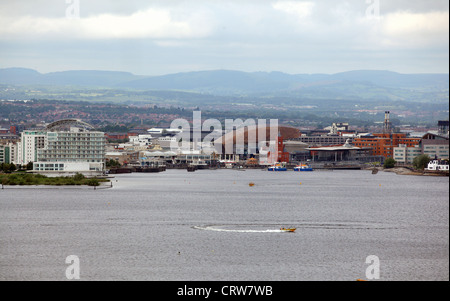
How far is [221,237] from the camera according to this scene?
814 inches

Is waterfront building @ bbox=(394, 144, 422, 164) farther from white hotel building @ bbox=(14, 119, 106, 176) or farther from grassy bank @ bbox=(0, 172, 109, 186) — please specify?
grassy bank @ bbox=(0, 172, 109, 186)

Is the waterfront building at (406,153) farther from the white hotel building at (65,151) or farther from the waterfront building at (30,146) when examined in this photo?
the waterfront building at (30,146)

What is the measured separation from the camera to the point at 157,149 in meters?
95.8

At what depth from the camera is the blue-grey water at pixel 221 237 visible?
1612 cm

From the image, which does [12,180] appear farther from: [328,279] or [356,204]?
[328,279]

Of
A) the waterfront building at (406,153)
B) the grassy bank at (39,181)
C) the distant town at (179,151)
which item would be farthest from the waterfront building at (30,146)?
the waterfront building at (406,153)

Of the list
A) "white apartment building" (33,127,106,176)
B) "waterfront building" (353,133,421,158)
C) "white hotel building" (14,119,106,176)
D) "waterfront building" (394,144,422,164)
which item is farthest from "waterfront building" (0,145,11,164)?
"waterfront building" (353,133,421,158)

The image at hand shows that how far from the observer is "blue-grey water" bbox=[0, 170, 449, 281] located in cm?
1612

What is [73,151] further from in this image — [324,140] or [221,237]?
[324,140]

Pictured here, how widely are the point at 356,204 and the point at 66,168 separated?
2844cm

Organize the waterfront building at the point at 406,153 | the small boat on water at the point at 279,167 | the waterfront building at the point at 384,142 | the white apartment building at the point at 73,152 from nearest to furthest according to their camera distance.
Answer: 1. the white apartment building at the point at 73,152
2. the small boat on water at the point at 279,167
3. the waterfront building at the point at 406,153
4. the waterfront building at the point at 384,142

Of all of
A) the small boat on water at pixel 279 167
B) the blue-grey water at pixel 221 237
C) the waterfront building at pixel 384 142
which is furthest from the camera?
the waterfront building at pixel 384 142

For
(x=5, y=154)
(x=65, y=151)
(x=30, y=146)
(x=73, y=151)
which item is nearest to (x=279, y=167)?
(x=73, y=151)
